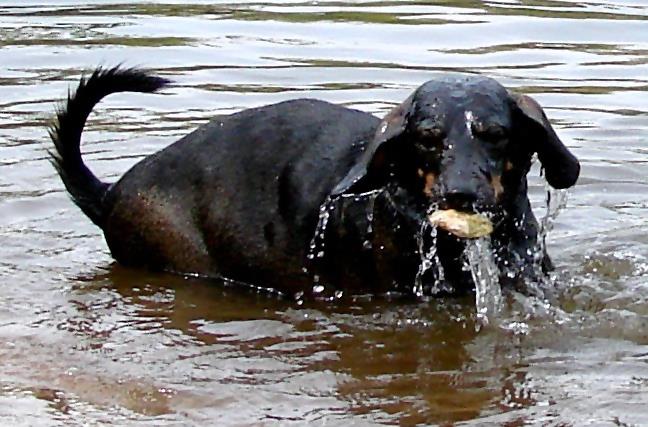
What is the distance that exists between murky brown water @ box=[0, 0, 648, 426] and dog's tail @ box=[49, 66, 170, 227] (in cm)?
24

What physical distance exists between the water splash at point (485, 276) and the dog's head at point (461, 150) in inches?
8.9

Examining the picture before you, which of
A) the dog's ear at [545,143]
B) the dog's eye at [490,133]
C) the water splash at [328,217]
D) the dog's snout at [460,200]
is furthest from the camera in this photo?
the water splash at [328,217]

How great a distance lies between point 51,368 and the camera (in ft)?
19.5

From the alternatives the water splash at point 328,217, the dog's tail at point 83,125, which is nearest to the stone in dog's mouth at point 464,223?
the water splash at point 328,217

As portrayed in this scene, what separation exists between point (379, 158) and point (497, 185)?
1.75ft

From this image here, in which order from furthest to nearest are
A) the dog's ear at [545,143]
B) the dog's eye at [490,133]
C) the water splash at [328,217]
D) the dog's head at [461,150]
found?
the water splash at [328,217]
the dog's ear at [545,143]
the dog's eye at [490,133]
the dog's head at [461,150]

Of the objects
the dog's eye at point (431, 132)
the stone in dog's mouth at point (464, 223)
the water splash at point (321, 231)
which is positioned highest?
the dog's eye at point (431, 132)

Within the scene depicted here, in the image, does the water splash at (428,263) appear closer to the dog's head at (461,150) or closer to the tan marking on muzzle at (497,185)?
the dog's head at (461,150)

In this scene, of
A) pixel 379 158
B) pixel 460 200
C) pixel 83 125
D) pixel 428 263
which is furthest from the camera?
pixel 83 125

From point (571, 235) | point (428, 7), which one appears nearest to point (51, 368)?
point (571, 235)

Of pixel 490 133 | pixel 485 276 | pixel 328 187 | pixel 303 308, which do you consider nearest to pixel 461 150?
pixel 490 133

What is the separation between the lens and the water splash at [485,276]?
659cm

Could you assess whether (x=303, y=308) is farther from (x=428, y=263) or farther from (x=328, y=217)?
(x=428, y=263)

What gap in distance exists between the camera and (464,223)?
19.9 ft
